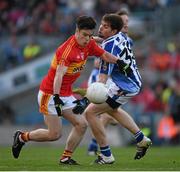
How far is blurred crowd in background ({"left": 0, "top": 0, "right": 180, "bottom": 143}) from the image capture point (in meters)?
24.2

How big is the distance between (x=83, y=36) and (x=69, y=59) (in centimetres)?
42

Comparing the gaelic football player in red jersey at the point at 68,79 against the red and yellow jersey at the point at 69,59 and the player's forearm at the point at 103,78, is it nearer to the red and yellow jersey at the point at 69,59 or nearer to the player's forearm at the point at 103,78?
the red and yellow jersey at the point at 69,59

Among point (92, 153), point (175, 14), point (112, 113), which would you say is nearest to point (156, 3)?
point (175, 14)

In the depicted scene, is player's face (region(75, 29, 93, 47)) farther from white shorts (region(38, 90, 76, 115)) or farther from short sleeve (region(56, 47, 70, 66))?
white shorts (region(38, 90, 76, 115))

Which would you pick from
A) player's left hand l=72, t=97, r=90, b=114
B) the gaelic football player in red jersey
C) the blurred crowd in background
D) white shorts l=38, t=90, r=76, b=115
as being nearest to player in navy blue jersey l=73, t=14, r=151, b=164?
the gaelic football player in red jersey

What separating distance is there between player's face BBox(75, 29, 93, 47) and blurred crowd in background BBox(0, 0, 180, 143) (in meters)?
10.4

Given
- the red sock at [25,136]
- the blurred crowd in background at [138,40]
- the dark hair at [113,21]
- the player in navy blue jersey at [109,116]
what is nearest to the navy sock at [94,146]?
the player in navy blue jersey at [109,116]

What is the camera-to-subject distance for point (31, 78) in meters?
27.0

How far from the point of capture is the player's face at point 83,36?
44.0 feet

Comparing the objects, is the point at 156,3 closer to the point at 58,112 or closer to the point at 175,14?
the point at 175,14

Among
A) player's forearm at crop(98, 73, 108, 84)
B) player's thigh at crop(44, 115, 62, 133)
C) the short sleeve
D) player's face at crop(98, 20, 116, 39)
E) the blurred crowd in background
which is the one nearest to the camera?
the short sleeve

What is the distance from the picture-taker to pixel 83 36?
1342 cm

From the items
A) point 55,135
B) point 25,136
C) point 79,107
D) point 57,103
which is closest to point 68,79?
point 79,107

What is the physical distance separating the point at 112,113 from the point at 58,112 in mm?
1341
